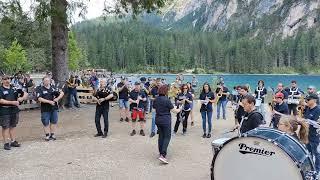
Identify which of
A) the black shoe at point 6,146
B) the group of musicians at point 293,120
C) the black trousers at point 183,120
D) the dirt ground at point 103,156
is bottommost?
the dirt ground at point 103,156

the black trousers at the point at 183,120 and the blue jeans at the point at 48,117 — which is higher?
the blue jeans at the point at 48,117

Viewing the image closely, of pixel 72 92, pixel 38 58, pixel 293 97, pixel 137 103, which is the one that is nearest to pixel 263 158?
pixel 137 103

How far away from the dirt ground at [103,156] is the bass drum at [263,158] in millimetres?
2612

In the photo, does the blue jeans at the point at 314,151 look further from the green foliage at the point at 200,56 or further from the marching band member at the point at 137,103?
the green foliage at the point at 200,56

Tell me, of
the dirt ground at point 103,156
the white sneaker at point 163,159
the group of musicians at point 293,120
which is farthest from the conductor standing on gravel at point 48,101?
the group of musicians at point 293,120

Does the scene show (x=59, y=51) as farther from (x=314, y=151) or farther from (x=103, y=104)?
(x=314, y=151)

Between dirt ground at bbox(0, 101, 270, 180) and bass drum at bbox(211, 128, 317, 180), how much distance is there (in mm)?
2612

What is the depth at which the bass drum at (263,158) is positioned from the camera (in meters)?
5.76

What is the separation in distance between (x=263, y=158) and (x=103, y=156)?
554 centimetres

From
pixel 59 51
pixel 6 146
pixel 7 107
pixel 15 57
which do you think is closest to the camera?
pixel 7 107

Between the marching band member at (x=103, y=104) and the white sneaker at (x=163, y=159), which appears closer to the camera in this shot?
the white sneaker at (x=163, y=159)

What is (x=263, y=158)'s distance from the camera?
593 cm

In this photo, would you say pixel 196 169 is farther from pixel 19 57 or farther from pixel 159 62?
pixel 159 62

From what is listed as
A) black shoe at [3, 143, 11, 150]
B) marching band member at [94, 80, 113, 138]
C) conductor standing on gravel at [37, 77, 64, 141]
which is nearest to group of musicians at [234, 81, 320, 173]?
marching band member at [94, 80, 113, 138]
